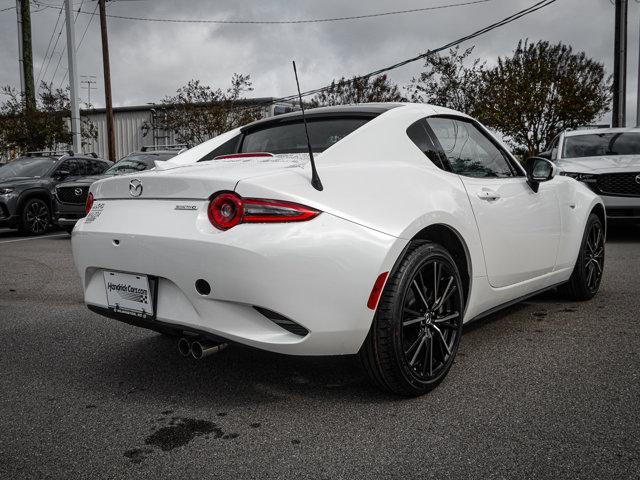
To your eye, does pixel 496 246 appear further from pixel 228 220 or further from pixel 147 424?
pixel 147 424

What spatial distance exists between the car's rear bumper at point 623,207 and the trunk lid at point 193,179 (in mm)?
6706

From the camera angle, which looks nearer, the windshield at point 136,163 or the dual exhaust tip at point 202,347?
the dual exhaust tip at point 202,347

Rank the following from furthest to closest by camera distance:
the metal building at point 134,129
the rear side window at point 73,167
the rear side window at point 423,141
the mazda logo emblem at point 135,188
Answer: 1. the metal building at point 134,129
2. the rear side window at point 73,167
3. the rear side window at point 423,141
4. the mazda logo emblem at point 135,188

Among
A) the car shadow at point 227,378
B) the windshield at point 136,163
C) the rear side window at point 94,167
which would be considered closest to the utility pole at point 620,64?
the windshield at point 136,163

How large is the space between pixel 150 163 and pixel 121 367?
8.66 m

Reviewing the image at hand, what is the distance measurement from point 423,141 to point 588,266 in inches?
95.4

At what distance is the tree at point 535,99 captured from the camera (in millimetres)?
23531

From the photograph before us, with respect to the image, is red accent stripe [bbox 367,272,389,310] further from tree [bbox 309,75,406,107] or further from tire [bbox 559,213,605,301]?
tree [bbox 309,75,406,107]

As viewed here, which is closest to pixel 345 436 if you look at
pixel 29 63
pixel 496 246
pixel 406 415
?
pixel 406 415

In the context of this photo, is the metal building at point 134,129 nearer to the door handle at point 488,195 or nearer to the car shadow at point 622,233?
the car shadow at point 622,233

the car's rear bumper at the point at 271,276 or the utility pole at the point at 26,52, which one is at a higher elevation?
the utility pole at the point at 26,52

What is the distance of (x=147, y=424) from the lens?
2.74 meters

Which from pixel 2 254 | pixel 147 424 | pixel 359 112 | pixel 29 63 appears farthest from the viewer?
pixel 29 63

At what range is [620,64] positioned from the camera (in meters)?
17.8
